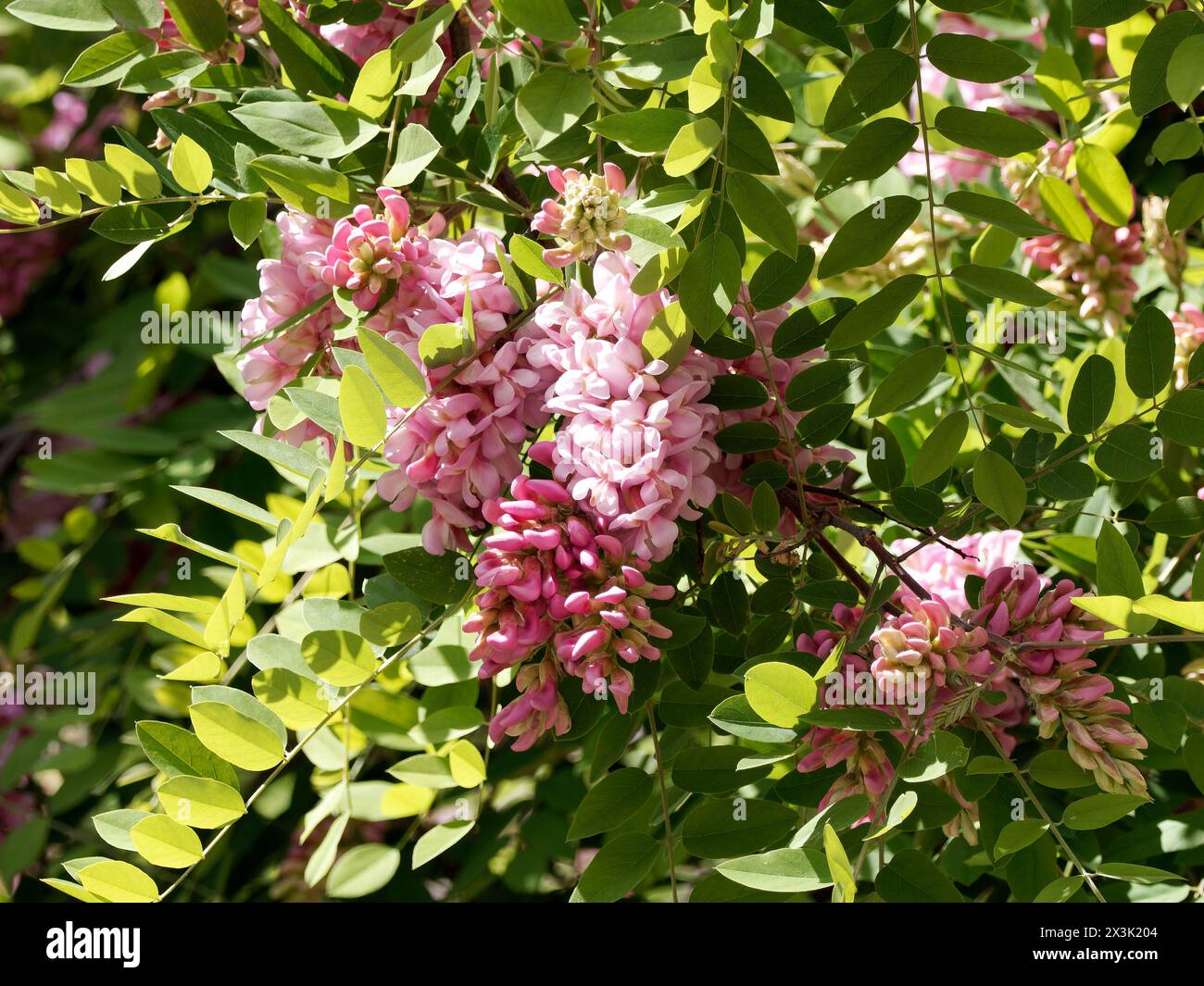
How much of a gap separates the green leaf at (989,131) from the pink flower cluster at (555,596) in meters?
0.32

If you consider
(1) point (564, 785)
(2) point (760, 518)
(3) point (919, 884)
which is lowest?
(1) point (564, 785)

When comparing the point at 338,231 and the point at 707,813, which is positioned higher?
the point at 338,231

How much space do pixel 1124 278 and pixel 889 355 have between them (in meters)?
0.21

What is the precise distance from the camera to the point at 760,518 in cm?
A: 69

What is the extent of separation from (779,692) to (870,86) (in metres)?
0.35

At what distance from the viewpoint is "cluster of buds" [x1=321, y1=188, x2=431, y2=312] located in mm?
655

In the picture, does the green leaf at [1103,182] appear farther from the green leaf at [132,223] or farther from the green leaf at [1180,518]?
the green leaf at [132,223]

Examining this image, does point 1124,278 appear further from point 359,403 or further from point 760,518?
point 359,403

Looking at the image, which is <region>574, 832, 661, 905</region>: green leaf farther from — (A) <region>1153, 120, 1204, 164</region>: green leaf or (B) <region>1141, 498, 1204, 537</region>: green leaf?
(A) <region>1153, 120, 1204, 164</region>: green leaf

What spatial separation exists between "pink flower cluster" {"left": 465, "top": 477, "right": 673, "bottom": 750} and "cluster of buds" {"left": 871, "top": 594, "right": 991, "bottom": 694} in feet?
0.40

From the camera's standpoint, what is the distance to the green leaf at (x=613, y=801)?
754mm

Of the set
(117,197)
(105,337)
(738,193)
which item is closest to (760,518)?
(738,193)

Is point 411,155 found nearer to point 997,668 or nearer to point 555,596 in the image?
point 555,596
